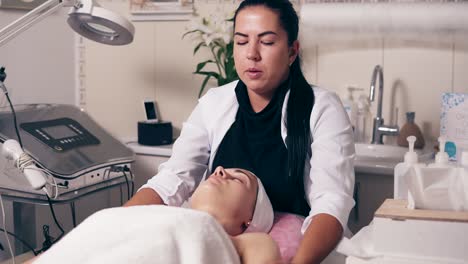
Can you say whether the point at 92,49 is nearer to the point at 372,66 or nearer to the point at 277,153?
the point at 372,66

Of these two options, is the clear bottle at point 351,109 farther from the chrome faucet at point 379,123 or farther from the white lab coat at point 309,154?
the white lab coat at point 309,154

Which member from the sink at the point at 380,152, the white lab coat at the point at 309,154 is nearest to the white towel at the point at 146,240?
the white lab coat at the point at 309,154

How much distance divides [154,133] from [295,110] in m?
1.01

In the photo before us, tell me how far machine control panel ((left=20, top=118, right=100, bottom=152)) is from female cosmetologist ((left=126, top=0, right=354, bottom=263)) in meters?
0.45

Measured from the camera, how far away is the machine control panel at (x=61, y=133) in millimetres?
2033

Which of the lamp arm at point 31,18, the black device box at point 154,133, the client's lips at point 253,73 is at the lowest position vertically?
the black device box at point 154,133

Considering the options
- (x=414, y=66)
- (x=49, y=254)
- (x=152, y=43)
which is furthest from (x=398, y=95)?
(x=49, y=254)

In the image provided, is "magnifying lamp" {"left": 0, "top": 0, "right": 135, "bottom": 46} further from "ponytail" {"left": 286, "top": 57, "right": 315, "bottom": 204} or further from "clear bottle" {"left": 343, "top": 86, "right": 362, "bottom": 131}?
"clear bottle" {"left": 343, "top": 86, "right": 362, "bottom": 131}

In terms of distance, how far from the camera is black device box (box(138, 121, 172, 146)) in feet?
8.53

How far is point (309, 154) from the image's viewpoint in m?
1.71

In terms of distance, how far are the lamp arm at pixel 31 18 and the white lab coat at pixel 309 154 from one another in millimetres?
497

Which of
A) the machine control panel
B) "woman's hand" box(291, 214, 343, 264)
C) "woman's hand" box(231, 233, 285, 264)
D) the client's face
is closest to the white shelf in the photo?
the machine control panel

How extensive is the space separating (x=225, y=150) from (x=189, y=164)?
0.11 meters

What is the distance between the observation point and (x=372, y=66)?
2389mm
